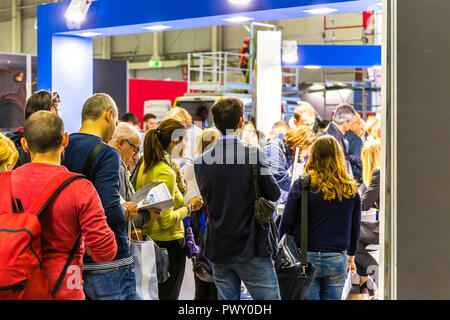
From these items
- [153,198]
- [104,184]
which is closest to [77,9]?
[153,198]

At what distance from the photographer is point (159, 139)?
3.52 m

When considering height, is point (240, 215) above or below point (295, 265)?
above

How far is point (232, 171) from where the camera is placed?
303 centimetres

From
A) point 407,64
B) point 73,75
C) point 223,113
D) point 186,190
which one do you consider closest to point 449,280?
point 407,64

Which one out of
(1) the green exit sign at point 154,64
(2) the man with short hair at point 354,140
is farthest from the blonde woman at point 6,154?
(1) the green exit sign at point 154,64

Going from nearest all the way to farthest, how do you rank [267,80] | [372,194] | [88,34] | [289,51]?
1. [372,194]
2. [88,34]
3. [267,80]
4. [289,51]

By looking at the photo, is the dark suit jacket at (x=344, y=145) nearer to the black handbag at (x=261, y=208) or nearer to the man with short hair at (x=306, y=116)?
the man with short hair at (x=306, y=116)

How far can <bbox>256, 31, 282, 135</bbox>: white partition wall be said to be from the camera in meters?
7.57

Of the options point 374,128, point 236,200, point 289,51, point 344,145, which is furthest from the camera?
point 289,51

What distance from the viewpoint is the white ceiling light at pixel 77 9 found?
20.9 feet

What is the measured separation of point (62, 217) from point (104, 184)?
442 mm

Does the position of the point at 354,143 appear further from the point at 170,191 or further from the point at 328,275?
the point at 170,191

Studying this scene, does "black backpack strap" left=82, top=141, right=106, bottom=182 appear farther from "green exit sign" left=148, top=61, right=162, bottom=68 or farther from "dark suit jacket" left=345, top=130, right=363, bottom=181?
"green exit sign" left=148, top=61, right=162, bottom=68
